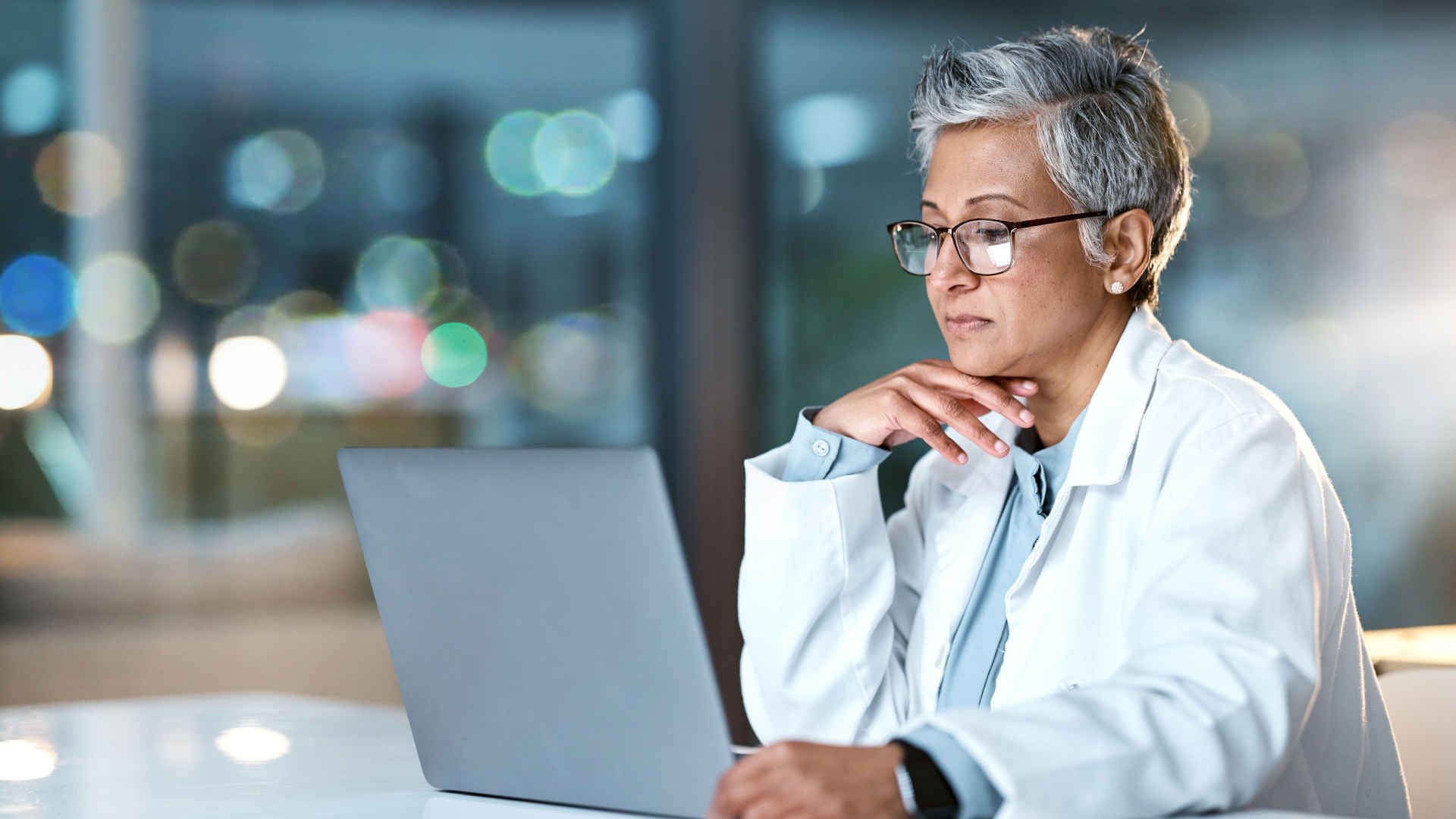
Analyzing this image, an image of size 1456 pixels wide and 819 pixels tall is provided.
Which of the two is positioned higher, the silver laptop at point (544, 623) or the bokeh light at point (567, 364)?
the silver laptop at point (544, 623)

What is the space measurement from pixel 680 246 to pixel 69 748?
2.90 meters

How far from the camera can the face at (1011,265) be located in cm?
162

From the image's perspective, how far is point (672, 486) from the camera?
427 cm

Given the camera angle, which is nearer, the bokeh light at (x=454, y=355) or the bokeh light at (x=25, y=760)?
the bokeh light at (x=25, y=760)

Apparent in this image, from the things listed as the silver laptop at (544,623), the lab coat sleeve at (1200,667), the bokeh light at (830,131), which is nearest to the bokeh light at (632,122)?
the bokeh light at (830,131)

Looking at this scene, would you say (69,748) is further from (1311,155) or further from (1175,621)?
(1311,155)

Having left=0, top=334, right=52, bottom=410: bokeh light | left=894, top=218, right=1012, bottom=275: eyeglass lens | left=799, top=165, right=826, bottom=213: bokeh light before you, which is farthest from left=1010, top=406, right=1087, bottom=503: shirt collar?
left=0, top=334, right=52, bottom=410: bokeh light

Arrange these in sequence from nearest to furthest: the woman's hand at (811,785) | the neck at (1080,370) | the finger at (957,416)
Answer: the woman's hand at (811,785) → the finger at (957,416) → the neck at (1080,370)

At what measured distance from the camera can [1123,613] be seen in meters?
1.37

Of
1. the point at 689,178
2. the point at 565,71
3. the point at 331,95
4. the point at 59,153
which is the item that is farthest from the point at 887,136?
the point at 59,153

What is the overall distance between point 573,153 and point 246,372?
121 centimetres

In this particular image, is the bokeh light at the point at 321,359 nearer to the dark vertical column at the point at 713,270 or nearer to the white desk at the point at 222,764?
the dark vertical column at the point at 713,270

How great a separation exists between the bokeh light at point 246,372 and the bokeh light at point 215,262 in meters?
0.14

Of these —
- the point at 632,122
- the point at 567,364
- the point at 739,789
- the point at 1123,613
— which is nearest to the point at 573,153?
the point at 632,122
